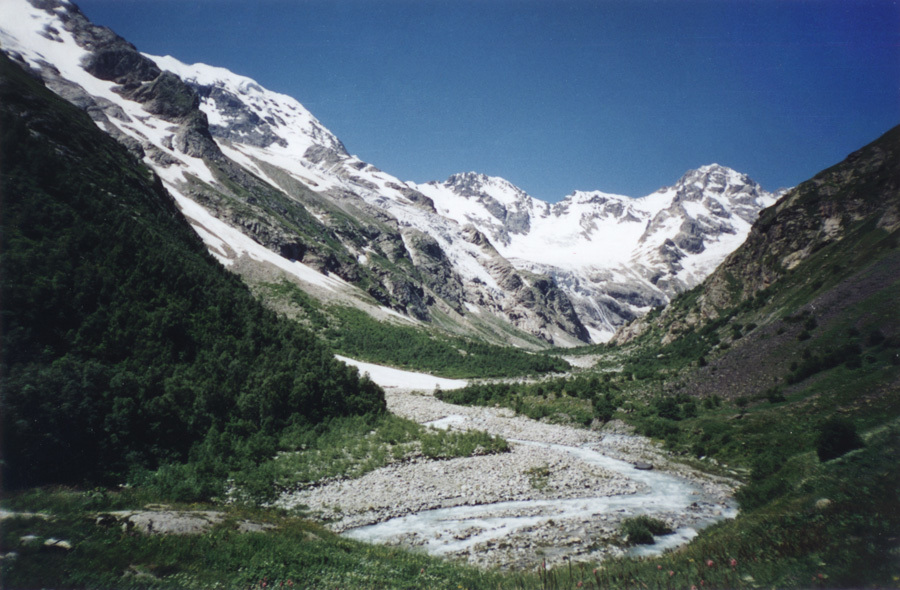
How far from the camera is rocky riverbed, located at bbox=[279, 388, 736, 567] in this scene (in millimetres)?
16531

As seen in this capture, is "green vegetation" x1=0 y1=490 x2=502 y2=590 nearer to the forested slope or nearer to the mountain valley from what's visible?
the mountain valley

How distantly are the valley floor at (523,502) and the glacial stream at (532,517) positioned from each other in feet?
0.15

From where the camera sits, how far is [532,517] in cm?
1952

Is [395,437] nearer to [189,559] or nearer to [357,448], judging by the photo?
[357,448]

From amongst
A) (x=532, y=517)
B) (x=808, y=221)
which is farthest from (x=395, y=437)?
(x=808, y=221)

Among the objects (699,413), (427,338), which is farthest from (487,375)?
(699,413)

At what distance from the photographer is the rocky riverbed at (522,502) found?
16531 millimetres

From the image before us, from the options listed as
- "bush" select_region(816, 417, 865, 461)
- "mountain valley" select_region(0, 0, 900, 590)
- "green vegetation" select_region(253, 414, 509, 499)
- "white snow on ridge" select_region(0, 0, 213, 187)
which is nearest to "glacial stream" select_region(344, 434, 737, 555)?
"mountain valley" select_region(0, 0, 900, 590)

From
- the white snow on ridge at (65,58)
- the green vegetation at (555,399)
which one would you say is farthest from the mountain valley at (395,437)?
the white snow on ridge at (65,58)

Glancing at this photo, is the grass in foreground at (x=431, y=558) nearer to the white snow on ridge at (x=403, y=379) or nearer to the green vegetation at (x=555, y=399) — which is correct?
the green vegetation at (x=555, y=399)

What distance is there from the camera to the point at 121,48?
629 ft

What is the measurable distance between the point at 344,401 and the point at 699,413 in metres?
30.5

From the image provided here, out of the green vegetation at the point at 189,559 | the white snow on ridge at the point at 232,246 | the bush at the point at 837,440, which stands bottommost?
the green vegetation at the point at 189,559

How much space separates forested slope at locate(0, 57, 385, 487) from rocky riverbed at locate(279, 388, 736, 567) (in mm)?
8113
